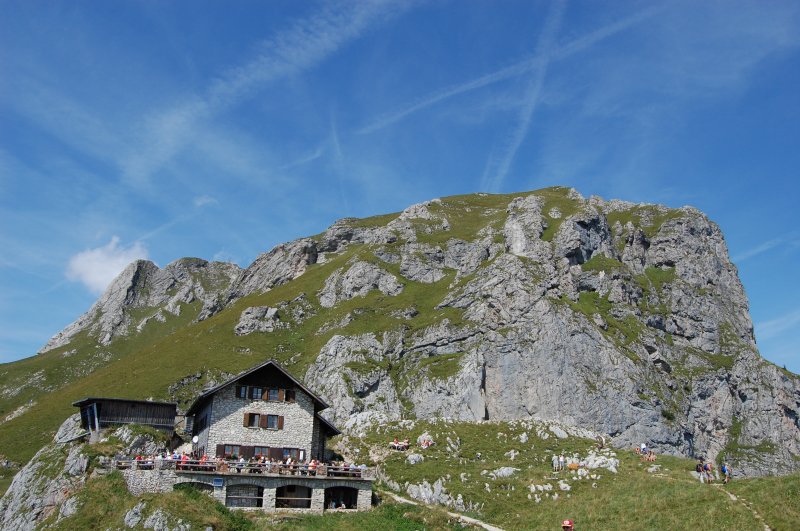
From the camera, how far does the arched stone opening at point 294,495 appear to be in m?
48.0

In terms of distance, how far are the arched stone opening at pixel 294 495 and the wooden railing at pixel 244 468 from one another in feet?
5.34

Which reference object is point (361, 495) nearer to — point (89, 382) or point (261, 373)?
point (261, 373)

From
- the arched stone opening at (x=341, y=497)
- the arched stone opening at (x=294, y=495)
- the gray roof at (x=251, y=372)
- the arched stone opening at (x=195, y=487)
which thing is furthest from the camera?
the gray roof at (x=251, y=372)

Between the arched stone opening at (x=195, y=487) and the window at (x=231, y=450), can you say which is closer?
the arched stone opening at (x=195, y=487)

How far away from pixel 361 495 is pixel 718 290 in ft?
443

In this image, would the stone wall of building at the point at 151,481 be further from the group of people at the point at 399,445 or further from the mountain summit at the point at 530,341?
the mountain summit at the point at 530,341

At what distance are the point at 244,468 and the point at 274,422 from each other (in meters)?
8.04

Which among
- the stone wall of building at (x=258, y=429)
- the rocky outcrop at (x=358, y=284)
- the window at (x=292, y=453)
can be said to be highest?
the rocky outcrop at (x=358, y=284)

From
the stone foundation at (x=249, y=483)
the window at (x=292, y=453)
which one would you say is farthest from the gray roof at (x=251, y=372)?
the stone foundation at (x=249, y=483)

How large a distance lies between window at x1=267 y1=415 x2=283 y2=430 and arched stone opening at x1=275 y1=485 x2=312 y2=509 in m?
6.90

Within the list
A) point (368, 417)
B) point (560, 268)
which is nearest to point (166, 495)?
point (368, 417)

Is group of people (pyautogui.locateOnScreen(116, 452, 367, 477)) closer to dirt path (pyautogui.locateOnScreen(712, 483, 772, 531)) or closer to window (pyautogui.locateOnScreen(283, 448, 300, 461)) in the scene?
window (pyautogui.locateOnScreen(283, 448, 300, 461))

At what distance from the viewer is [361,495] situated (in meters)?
48.5

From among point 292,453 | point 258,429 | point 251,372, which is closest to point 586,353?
point 292,453
